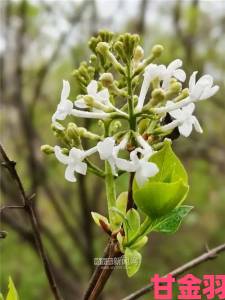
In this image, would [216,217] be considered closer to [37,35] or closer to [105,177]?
[37,35]

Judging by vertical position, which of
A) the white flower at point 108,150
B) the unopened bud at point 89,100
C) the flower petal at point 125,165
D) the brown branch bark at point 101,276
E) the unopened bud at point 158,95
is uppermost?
the unopened bud at point 158,95

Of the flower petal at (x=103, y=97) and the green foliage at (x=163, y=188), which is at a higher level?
the flower petal at (x=103, y=97)

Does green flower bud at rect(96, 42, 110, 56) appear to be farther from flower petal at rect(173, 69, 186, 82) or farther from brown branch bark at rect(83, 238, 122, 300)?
brown branch bark at rect(83, 238, 122, 300)

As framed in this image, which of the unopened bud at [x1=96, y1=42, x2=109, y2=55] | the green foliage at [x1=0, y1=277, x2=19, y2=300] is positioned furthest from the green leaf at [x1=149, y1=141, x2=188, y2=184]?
the green foliage at [x1=0, y1=277, x2=19, y2=300]

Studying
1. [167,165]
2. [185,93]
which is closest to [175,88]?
[185,93]

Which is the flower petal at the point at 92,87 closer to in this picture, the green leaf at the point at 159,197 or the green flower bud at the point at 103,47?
the green flower bud at the point at 103,47

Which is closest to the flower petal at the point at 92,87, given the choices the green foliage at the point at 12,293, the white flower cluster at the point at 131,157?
the white flower cluster at the point at 131,157

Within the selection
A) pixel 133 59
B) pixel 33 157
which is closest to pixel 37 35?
pixel 33 157

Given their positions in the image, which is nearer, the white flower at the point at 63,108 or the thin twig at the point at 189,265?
the white flower at the point at 63,108
